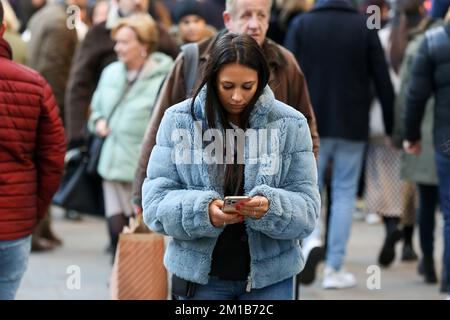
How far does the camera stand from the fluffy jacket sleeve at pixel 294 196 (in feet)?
15.6

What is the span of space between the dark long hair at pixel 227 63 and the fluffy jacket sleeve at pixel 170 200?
14cm

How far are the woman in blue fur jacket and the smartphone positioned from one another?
0.19 m

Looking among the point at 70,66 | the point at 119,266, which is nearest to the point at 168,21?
the point at 70,66

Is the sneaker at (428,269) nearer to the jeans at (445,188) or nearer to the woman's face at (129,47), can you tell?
the jeans at (445,188)

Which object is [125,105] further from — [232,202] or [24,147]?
[232,202]

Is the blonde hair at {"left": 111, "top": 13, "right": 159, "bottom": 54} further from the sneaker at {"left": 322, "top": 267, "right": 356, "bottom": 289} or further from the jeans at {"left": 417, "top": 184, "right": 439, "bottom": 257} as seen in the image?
the jeans at {"left": 417, "top": 184, "right": 439, "bottom": 257}

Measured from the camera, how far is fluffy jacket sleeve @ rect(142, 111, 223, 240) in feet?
15.5

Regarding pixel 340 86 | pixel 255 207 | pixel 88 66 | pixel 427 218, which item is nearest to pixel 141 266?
pixel 255 207

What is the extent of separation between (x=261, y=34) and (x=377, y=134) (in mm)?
4135

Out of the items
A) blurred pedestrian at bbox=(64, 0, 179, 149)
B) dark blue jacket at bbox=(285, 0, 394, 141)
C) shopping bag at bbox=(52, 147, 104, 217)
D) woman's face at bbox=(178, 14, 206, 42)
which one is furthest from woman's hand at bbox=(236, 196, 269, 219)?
woman's face at bbox=(178, 14, 206, 42)

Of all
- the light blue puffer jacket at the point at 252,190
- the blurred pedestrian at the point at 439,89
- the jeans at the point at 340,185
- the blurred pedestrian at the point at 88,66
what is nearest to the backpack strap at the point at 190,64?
the light blue puffer jacket at the point at 252,190

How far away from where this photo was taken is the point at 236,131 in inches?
193

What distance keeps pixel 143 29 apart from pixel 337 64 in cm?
140
